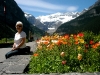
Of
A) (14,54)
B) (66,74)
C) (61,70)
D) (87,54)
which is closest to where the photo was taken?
(66,74)

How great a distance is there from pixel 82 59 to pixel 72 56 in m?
0.30

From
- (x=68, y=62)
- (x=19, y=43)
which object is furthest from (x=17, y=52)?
(x=68, y=62)

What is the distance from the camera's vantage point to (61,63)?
6.29 metres

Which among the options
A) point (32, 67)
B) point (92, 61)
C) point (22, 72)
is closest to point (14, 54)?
point (32, 67)

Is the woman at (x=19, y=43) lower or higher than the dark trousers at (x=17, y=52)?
higher

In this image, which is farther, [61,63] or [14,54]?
[14,54]

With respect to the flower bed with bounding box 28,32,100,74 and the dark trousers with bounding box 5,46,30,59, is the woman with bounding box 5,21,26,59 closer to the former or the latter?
the dark trousers with bounding box 5,46,30,59

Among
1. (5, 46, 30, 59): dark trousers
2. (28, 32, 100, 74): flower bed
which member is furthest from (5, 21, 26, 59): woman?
(28, 32, 100, 74): flower bed

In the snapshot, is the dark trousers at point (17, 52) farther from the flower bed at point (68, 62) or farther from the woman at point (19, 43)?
the flower bed at point (68, 62)

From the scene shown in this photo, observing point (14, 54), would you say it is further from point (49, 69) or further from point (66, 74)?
point (66, 74)

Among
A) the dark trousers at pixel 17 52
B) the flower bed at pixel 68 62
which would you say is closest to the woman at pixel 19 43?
the dark trousers at pixel 17 52

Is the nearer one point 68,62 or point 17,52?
point 68,62

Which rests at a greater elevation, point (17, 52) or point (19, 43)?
point (19, 43)

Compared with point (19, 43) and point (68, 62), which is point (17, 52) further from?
point (68, 62)
